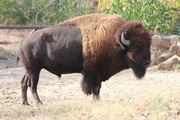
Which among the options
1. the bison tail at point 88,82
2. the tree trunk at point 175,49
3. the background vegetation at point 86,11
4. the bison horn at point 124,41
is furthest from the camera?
the background vegetation at point 86,11

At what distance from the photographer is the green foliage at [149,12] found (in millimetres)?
19281

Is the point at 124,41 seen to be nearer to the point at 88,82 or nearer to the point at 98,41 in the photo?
the point at 98,41

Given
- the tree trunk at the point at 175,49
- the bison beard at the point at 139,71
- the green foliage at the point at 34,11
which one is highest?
the bison beard at the point at 139,71

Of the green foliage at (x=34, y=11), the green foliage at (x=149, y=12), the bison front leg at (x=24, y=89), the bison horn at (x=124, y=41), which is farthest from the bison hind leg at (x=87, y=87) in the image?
the green foliage at (x=34, y=11)

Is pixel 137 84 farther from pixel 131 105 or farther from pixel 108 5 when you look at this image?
pixel 108 5

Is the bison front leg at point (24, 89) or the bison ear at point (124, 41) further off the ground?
the bison ear at point (124, 41)

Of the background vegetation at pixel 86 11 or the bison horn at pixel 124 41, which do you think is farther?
the background vegetation at pixel 86 11

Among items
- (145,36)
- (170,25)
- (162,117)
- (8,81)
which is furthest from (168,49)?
(162,117)

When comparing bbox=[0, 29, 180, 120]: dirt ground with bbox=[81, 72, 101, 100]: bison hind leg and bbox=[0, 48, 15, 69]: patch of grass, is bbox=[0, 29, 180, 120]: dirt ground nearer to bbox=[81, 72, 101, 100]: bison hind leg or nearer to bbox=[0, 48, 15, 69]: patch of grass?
bbox=[81, 72, 101, 100]: bison hind leg

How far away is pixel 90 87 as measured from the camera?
10359 mm

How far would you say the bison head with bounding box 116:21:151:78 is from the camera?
403 inches

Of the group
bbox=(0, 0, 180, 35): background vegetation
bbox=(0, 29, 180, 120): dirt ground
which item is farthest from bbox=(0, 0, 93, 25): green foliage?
bbox=(0, 29, 180, 120): dirt ground

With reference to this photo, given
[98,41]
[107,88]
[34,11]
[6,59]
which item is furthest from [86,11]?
[98,41]

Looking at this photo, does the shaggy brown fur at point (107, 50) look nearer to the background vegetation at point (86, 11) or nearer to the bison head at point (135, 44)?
the bison head at point (135, 44)
